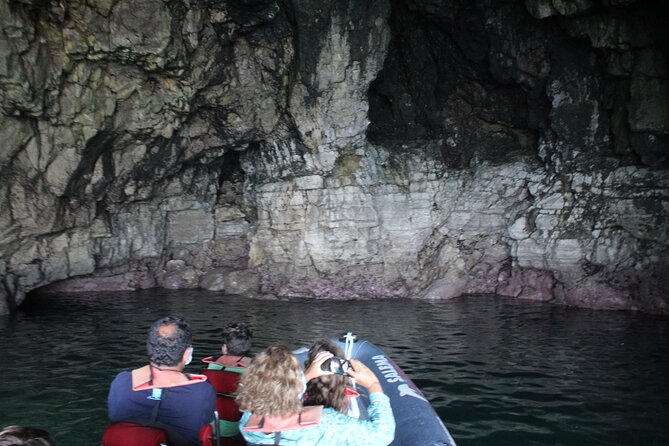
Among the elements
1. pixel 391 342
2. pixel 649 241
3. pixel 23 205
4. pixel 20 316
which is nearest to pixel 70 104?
pixel 23 205

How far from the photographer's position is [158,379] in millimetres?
3178

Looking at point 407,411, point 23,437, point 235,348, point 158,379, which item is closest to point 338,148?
point 235,348

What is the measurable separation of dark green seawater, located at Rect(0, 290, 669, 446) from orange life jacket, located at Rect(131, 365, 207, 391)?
10.0 feet

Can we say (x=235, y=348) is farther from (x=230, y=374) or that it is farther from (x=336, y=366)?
(x=336, y=366)

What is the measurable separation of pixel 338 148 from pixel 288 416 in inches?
534

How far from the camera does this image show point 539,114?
50.9 feet

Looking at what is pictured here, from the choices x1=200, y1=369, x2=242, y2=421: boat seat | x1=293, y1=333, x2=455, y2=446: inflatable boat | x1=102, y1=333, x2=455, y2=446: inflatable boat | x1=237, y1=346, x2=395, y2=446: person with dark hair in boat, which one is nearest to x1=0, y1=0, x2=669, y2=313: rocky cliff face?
x1=200, y1=369, x2=242, y2=421: boat seat

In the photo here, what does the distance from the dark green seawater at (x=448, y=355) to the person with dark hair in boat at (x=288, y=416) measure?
3.21m

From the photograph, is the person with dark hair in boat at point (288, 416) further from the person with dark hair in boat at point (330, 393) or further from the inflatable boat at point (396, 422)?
the inflatable boat at point (396, 422)

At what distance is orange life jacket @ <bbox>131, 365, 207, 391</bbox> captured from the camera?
10.3 feet

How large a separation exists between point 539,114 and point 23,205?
48.8ft

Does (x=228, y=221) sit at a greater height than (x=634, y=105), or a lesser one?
lesser

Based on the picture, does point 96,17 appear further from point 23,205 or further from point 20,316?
point 20,316

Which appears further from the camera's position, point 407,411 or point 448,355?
point 448,355
